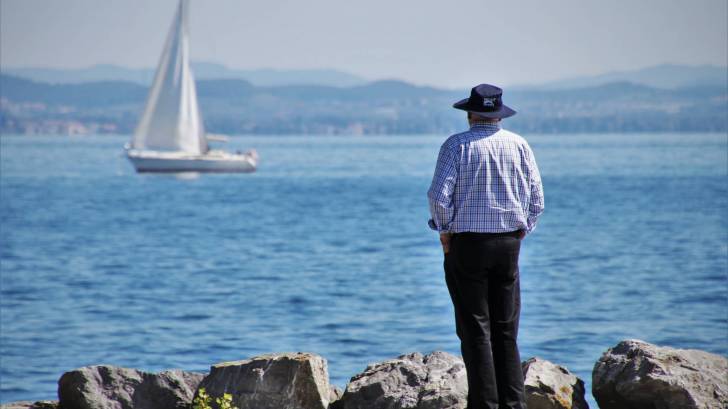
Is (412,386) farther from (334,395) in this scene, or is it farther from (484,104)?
(484,104)

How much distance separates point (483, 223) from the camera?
18.4 ft

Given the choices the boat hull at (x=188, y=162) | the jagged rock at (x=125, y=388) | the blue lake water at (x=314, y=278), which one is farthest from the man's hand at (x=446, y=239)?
the boat hull at (x=188, y=162)

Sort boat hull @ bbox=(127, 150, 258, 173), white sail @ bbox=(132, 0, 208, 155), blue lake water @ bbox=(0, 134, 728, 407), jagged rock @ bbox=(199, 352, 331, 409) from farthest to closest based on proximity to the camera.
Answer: boat hull @ bbox=(127, 150, 258, 173), white sail @ bbox=(132, 0, 208, 155), blue lake water @ bbox=(0, 134, 728, 407), jagged rock @ bbox=(199, 352, 331, 409)

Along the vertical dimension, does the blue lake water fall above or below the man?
below

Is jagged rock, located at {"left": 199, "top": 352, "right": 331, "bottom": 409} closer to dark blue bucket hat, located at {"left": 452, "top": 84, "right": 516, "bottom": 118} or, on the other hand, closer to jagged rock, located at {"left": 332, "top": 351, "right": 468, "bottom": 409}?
jagged rock, located at {"left": 332, "top": 351, "right": 468, "bottom": 409}

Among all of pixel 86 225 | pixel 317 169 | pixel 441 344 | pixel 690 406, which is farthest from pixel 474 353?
pixel 317 169

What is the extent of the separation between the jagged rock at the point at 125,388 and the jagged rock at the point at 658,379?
263 cm

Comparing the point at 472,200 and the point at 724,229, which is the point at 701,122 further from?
the point at 472,200

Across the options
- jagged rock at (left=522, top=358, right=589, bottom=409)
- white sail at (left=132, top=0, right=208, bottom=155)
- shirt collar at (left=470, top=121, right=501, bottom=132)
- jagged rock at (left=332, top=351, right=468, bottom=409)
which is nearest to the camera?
shirt collar at (left=470, top=121, right=501, bottom=132)

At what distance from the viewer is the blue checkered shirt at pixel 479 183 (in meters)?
5.62

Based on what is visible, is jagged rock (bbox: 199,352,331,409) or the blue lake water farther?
the blue lake water

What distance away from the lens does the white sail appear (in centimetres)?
6888

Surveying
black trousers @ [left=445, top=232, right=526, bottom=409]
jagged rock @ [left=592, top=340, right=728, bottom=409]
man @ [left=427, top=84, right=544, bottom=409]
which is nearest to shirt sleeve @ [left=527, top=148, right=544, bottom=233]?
man @ [left=427, top=84, right=544, bottom=409]

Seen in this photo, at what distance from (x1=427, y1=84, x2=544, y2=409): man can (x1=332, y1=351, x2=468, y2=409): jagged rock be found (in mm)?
482
